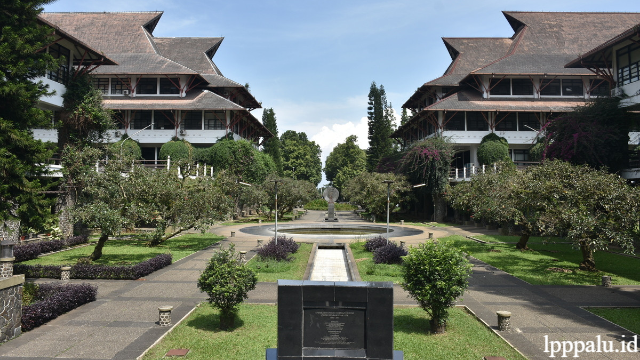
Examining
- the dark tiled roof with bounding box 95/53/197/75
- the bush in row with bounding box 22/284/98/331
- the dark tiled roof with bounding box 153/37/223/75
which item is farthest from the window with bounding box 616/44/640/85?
the dark tiled roof with bounding box 153/37/223/75

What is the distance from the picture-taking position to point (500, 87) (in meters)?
41.6

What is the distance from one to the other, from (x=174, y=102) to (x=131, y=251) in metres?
25.3

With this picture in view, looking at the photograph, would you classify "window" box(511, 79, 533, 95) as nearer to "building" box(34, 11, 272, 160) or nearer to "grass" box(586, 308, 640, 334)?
"building" box(34, 11, 272, 160)

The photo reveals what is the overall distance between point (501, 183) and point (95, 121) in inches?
965

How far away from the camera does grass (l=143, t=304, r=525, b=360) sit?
7438mm

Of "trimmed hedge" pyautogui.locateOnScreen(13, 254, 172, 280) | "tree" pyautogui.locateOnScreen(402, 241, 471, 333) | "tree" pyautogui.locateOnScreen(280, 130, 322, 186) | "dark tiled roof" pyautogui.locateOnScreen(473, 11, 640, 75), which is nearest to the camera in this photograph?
"tree" pyautogui.locateOnScreen(402, 241, 471, 333)

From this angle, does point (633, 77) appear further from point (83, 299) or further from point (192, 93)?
point (192, 93)

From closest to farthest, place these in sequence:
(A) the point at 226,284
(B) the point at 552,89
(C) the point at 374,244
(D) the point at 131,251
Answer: (A) the point at 226,284
(C) the point at 374,244
(D) the point at 131,251
(B) the point at 552,89

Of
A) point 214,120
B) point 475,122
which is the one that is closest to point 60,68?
point 214,120

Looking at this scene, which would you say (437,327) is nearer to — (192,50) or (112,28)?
(192,50)

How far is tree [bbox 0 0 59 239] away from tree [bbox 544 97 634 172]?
2804 cm

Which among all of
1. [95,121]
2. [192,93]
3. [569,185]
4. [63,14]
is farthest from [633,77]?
[63,14]

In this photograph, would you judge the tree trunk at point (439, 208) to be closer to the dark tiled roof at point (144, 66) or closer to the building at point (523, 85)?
the building at point (523, 85)

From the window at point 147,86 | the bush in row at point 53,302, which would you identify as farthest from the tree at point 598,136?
the window at point 147,86
